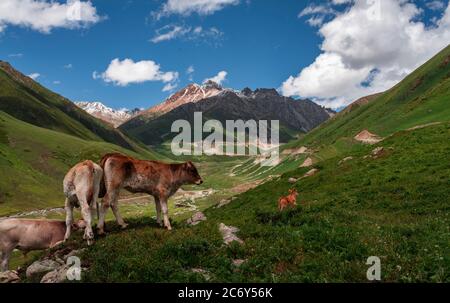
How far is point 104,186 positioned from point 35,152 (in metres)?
170

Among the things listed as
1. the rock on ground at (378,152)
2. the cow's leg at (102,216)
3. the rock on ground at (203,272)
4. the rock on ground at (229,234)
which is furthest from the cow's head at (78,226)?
the rock on ground at (378,152)

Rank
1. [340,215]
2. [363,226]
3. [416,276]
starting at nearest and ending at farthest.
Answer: [416,276] → [363,226] → [340,215]

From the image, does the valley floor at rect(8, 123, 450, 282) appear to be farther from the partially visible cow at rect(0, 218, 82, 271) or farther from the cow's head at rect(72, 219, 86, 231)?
the partially visible cow at rect(0, 218, 82, 271)

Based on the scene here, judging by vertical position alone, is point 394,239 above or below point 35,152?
below

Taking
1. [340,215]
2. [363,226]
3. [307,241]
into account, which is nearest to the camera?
[307,241]

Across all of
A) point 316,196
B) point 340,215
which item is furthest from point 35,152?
point 340,215

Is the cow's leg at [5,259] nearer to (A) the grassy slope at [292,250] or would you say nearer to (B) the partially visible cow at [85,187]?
(B) the partially visible cow at [85,187]

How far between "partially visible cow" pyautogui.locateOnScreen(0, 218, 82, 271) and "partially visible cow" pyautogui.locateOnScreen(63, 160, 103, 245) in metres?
1.26

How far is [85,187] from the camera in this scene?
15969mm

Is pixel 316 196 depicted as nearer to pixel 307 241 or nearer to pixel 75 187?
pixel 307 241

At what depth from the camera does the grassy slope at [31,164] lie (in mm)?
115812

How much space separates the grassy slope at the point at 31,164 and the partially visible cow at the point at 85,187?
92.7 meters

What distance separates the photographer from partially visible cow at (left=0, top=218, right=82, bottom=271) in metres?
16.8
